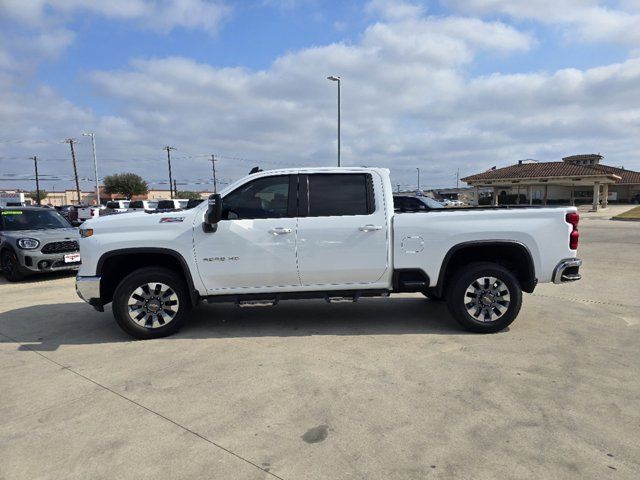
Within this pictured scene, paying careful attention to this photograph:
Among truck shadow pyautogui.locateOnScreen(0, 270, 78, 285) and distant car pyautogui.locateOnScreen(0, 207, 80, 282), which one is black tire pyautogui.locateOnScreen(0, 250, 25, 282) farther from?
truck shadow pyautogui.locateOnScreen(0, 270, 78, 285)

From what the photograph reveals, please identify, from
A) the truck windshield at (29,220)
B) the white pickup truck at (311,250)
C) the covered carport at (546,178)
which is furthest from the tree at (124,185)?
the white pickup truck at (311,250)

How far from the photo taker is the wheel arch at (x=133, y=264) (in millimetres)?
4945

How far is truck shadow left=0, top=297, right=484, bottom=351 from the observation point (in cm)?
522

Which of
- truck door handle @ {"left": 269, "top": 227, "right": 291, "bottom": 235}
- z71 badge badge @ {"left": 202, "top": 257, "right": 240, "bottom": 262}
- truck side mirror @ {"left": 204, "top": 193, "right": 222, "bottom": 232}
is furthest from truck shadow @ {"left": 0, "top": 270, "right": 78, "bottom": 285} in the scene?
truck door handle @ {"left": 269, "top": 227, "right": 291, "bottom": 235}

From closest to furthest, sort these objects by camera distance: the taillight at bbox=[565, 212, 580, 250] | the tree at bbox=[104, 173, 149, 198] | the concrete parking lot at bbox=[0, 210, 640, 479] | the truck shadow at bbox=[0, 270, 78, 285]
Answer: the concrete parking lot at bbox=[0, 210, 640, 479], the taillight at bbox=[565, 212, 580, 250], the truck shadow at bbox=[0, 270, 78, 285], the tree at bbox=[104, 173, 149, 198]

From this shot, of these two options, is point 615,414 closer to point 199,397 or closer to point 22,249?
point 199,397

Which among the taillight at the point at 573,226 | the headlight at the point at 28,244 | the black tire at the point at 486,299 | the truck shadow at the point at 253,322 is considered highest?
the taillight at the point at 573,226

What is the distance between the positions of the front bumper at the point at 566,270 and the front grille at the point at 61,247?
9029mm

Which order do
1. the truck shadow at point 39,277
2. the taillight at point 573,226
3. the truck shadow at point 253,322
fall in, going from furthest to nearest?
the truck shadow at point 39,277 → the truck shadow at point 253,322 → the taillight at point 573,226

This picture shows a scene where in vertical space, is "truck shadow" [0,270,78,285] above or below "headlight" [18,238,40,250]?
below

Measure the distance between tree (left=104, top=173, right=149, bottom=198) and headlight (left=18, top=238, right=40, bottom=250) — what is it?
82.6 metres

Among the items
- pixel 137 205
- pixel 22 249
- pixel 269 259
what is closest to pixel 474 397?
pixel 269 259

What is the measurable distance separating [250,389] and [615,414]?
276 cm

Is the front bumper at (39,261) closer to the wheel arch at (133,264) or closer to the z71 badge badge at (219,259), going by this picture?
the wheel arch at (133,264)
